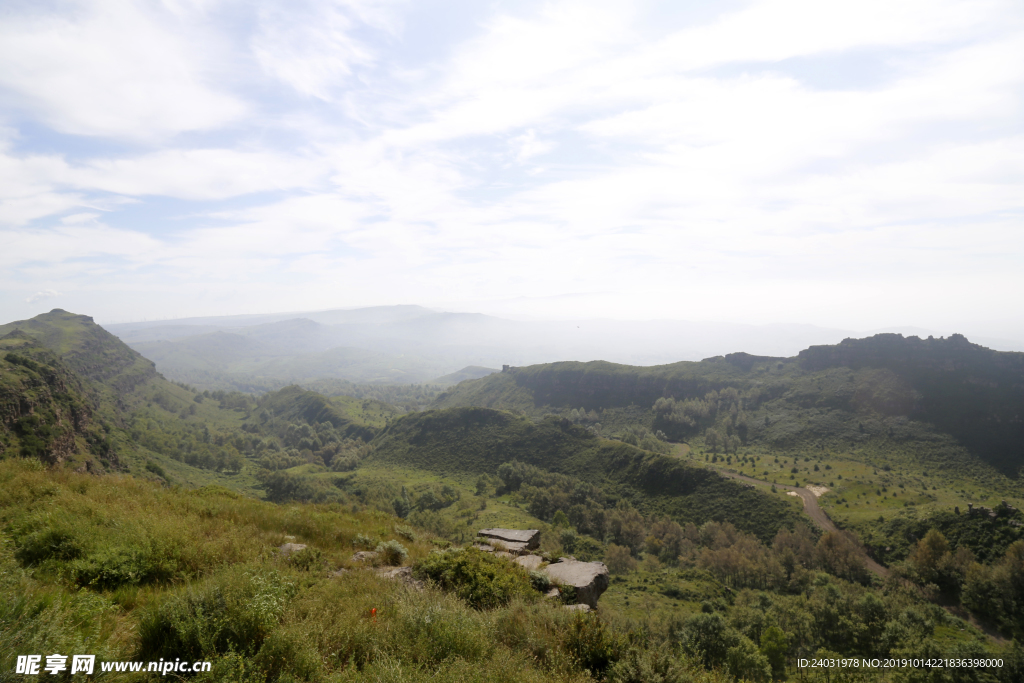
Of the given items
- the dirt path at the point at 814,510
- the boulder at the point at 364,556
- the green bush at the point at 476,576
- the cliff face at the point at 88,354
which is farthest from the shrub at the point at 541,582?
the cliff face at the point at 88,354

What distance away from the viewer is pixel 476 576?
34.9ft

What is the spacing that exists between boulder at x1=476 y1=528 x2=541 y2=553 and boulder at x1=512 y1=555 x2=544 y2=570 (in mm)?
893

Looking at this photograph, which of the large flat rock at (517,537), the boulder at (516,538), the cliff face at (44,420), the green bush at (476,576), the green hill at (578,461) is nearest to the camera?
the green bush at (476,576)

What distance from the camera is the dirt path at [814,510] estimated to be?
57213 millimetres

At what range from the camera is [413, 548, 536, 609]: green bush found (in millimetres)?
9977

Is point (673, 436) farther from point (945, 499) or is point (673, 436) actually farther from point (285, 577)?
point (285, 577)

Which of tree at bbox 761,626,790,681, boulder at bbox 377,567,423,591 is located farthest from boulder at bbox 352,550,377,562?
tree at bbox 761,626,790,681

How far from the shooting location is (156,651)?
5777 mm

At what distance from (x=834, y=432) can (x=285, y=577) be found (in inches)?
5642

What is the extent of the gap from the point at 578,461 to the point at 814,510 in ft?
167

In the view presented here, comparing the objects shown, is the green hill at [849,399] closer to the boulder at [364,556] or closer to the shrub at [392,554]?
the shrub at [392,554]

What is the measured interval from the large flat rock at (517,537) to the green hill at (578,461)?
7088 cm

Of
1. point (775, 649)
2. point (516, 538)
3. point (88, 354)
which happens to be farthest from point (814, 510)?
point (88, 354)

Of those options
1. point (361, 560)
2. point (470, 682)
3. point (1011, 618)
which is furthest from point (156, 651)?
point (1011, 618)
